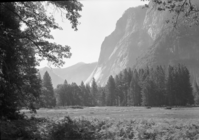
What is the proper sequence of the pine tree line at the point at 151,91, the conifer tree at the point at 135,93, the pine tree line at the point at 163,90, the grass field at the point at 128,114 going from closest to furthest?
1. the grass field at the point at 128,114
2. the pine tree line at the point at 163,90
3. the pine tree line at the point at 151,91
4. the conifer tree at the point at 135,93

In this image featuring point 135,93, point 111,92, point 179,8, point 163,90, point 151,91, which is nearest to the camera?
point 179,8

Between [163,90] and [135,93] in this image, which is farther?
[135,93]

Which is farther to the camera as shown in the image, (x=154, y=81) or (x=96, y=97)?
(x=96, y=97)

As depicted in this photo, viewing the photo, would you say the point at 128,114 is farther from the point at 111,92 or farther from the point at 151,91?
the point at 111,92

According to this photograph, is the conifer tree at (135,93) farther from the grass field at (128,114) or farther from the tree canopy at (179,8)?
the tree canopy at (179,8)

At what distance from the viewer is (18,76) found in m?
14.2

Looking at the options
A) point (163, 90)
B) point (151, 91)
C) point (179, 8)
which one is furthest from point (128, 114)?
point (163, 90)

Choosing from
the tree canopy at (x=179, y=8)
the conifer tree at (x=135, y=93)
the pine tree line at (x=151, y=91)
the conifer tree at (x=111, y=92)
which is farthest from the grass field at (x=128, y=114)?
the conifer tree at (x=111, y=92)

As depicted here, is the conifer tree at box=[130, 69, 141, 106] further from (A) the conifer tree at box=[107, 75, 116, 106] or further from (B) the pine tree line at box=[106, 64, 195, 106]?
(A) the conifer tree at box=[107, 75, 116, 106]

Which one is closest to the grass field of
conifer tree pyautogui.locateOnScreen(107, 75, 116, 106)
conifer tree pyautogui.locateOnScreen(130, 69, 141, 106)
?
conifer tree pyautogui.locateOnScreen(130, 69, 141, 106)

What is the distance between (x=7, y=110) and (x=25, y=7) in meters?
7.60

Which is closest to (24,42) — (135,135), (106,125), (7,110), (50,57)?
(50,57)

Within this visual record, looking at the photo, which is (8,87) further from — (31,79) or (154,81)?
(154,81)

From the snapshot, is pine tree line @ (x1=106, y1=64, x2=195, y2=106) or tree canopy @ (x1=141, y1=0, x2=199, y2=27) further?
pine tree line @ (x1=106, y1=64, x2=195, y2=106)
